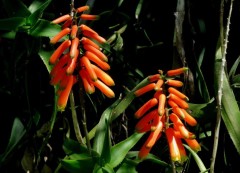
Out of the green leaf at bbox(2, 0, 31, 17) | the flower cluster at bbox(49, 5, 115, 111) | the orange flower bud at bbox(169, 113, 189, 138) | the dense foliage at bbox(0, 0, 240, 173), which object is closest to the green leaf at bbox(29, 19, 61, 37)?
the dense foliage at bbox(0, 0, 240, 173)

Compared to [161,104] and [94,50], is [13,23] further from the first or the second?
[161,104]

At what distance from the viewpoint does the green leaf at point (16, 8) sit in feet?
8.75

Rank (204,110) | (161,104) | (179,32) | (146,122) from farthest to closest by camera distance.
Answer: (179,32) < (204,110) < (146,122) < (161,104)

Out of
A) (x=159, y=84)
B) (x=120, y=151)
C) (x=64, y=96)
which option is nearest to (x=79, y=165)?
(x=120, y=151)

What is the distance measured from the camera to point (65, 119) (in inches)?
114

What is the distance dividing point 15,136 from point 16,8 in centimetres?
78

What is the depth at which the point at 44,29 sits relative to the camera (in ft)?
8.47

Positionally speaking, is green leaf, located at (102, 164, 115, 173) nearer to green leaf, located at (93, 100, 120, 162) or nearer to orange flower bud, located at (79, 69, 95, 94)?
green leaf, located at (93, 100, 120, 162)

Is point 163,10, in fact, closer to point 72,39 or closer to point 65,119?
point 65,119

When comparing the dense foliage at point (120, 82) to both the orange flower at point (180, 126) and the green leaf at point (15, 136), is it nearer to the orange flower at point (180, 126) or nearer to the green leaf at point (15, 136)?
the green leaf at point (15, 136)

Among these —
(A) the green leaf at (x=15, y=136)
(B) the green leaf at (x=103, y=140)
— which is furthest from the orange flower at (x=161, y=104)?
(A) the green leaf at (x=15, y=136)

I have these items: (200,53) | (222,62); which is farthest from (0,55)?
(222,62)

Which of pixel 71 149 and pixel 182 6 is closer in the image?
pixel 71 149

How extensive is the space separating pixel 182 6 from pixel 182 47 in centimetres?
25
